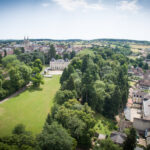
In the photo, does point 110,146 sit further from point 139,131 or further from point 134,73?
point 134,73

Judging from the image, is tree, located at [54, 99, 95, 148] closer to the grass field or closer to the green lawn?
the green lawn

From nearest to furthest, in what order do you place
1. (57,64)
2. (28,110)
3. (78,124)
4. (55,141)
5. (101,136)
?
(55,141)
(78,124)
(101,136)
(28,110)
(57,64)

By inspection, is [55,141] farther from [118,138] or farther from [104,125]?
[104,125]

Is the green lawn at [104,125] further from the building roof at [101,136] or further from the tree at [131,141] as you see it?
the tree at [131,141]

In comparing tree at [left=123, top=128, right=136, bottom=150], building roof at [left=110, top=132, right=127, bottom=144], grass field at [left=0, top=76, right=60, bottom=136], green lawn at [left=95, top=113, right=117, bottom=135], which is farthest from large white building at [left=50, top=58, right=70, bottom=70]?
tree at [left=123, top=128, right=136, bottom=150]

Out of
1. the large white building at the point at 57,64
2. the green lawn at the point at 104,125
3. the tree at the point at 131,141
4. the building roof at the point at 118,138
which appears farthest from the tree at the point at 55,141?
the large white building at the point at 57,64

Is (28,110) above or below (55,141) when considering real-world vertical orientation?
below

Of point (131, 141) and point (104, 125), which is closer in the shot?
point (131, 141)

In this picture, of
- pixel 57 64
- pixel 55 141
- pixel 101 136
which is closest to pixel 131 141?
pixel 101 136
